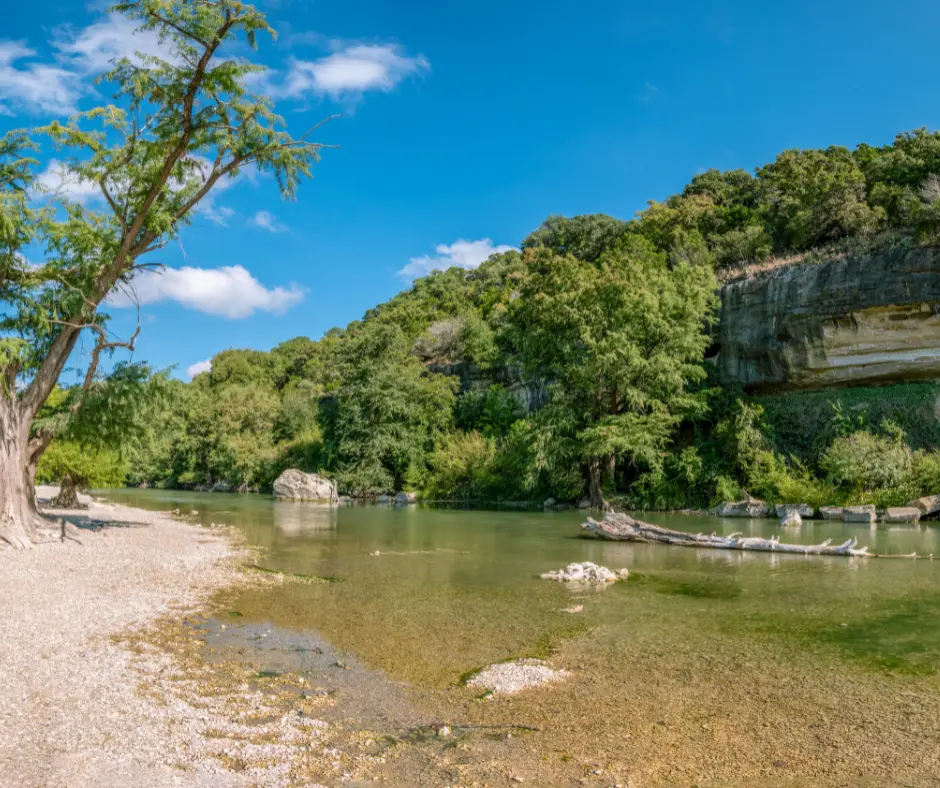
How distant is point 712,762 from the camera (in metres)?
5.12

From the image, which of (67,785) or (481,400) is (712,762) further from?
(481,400)

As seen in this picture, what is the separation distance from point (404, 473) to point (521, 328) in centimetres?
1454

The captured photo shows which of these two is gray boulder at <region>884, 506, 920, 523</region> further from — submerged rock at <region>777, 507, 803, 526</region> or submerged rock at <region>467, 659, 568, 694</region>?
submerged rock at <region>467, 659, 568, 694</region>

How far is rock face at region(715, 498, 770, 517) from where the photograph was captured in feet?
96.0

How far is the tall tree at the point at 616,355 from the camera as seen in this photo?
3269 centimetres

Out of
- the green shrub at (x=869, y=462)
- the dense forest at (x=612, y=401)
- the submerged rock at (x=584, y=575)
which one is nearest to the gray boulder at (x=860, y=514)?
the dense forest at (x=612, y=401)

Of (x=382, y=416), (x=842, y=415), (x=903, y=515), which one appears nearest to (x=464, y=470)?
(x=382, y=416)

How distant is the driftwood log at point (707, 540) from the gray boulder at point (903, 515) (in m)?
8.66

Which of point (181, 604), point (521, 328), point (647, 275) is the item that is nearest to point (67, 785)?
point (181, 604)

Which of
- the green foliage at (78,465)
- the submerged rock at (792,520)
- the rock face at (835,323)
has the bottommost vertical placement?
the submerged rock at (792,520)

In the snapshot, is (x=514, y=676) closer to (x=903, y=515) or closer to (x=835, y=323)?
(x=903, y=515)

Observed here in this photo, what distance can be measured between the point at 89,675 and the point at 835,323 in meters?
34.4

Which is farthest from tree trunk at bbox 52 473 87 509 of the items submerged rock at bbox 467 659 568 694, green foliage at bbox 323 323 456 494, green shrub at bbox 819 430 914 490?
green shrub at bbox 819 430 914 490

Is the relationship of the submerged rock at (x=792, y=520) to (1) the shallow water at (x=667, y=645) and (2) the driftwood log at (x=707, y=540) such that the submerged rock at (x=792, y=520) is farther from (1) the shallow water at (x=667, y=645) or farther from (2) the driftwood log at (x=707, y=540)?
(1) the shallow water at (x=667, y=645)
